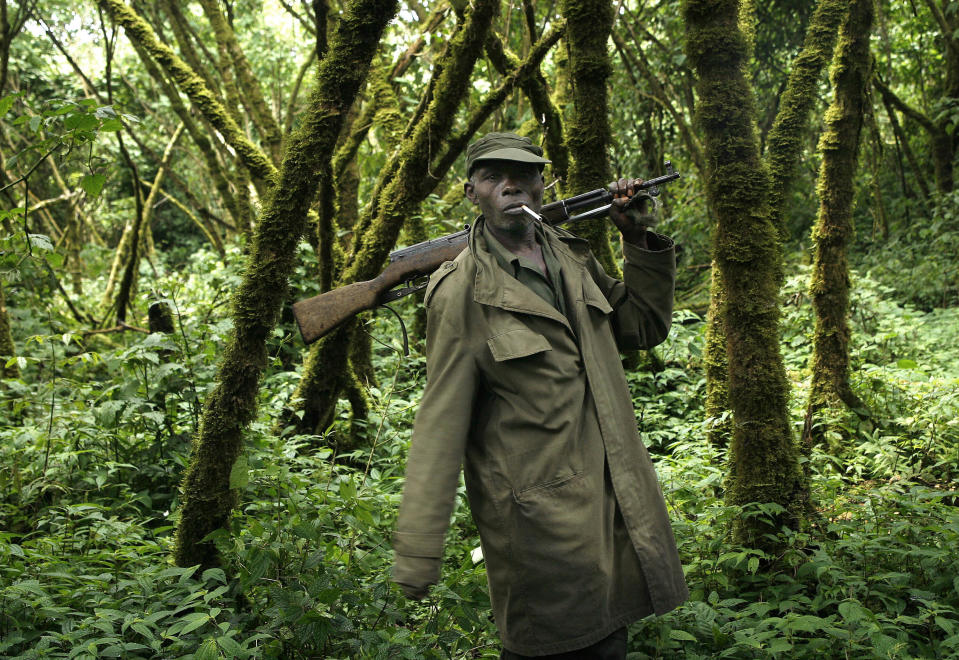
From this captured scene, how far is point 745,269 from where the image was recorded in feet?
12.0

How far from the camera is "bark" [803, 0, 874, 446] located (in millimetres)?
5676

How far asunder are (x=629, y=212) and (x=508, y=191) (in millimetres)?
463

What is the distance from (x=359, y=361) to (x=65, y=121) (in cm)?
359

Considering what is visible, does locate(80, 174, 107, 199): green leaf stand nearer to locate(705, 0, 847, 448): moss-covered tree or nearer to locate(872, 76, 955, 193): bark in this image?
locate(705, 0, 847, 448): moss-covered tree

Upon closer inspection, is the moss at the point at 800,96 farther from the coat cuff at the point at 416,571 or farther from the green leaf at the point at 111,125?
the green leaf at the point at 111,125

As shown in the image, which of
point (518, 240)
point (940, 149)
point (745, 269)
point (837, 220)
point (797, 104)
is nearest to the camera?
point (518, 240)

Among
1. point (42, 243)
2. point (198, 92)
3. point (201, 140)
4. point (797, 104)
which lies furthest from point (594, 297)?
point (201, 140)

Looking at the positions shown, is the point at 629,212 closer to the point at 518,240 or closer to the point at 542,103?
the point at 518,240

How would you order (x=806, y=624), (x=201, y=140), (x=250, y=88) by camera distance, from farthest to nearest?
(x=201, y=140) < (x=250, y=88) < (x=806, y=624)

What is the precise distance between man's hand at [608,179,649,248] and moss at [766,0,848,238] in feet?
9.10

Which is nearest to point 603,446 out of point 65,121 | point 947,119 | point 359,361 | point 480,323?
point 480,323

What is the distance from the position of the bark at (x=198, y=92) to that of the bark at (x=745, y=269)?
4.53m

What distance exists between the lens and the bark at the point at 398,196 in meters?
5.44

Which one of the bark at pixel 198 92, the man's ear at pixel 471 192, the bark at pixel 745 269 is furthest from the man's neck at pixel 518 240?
the bark at pixel 198 92
